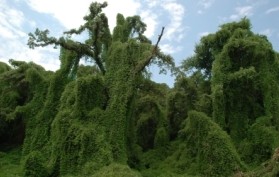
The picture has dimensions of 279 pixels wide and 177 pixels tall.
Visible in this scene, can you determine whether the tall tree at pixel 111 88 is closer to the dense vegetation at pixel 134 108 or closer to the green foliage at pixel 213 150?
the dense vegetation at pixel 134 108

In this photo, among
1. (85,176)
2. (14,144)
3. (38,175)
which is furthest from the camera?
(14,144)

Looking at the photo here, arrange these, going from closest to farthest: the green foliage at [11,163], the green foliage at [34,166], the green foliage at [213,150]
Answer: the green foliage at [34,166] → the green foliage at [213,150] → the green foliage at [11,163]

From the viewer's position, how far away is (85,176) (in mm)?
9609

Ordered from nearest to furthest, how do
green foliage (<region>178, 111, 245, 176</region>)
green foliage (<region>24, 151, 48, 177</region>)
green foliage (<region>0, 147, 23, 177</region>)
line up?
green foliage (<region>24, 151, 48, 177</region>)
green foliage (<region>178, 111, 245, 176</region>)
green foliage (<region>0, 147, 23, 177</region>)

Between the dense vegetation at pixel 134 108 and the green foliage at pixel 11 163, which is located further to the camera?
the green foliage at pixel 11 163

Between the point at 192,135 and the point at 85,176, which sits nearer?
the point at 85,176

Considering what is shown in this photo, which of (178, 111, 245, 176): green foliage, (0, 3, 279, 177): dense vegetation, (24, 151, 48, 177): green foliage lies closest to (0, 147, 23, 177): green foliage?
(0, 3, 279, 177): dense vegetation

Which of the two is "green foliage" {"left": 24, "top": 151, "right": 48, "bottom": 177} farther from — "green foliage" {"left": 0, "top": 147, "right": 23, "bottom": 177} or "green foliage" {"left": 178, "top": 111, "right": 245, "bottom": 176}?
"green foliage" {"left": 178, "top": 111, "right": 245, "bottom": 176}

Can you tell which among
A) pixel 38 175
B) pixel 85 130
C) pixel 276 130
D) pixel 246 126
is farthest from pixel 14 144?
pixel 276 130

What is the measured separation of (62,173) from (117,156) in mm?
1978

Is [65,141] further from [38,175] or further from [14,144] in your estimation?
[14,144]

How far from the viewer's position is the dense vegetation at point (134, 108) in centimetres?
1084

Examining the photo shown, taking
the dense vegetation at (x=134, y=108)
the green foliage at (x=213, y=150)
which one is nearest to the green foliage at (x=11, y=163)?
the dense vegetation at (x=134, y=108)

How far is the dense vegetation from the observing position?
35.6ft
